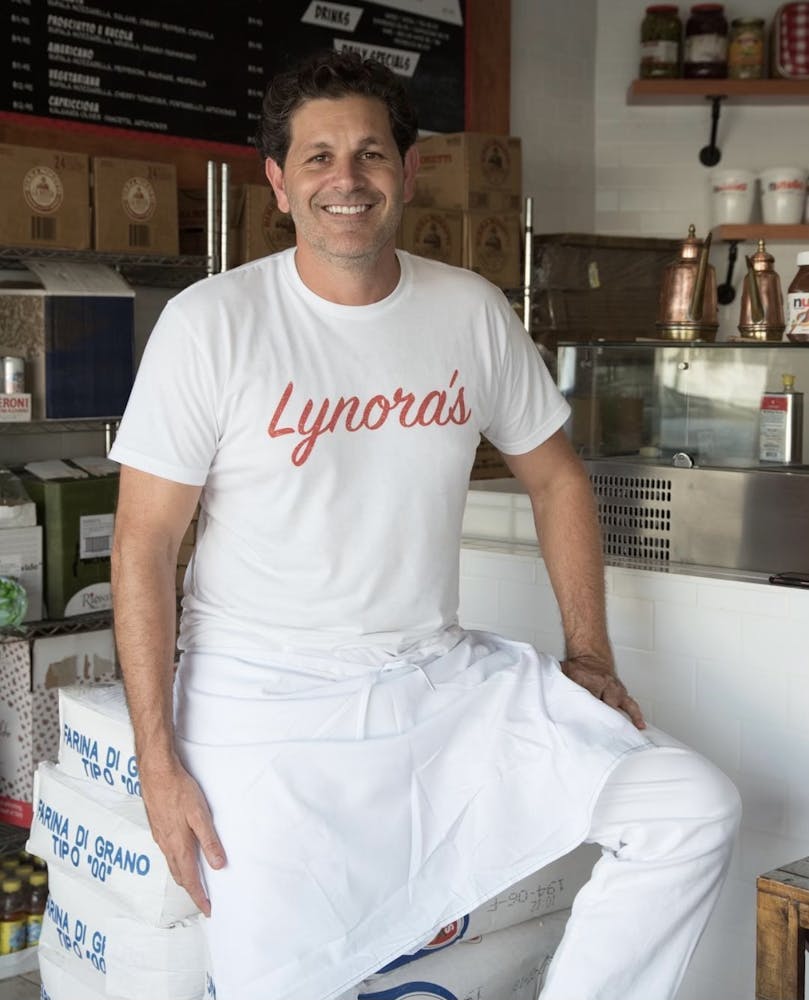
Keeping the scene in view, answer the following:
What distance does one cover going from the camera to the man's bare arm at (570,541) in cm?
205

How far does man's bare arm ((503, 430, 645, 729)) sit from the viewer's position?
205cm

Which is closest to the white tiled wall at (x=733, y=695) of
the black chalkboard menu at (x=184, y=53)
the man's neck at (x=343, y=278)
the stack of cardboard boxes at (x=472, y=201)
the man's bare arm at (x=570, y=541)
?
the man's bare arm at (x=570, y=541)

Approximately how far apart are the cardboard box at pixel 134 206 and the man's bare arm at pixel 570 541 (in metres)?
1.51

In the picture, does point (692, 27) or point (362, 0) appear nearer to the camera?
point (362, 0)

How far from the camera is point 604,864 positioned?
1805 mm

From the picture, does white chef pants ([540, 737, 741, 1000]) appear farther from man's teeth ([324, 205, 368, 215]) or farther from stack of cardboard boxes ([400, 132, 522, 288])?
stack of cardboard boxes ([400, 132, 522, 288])

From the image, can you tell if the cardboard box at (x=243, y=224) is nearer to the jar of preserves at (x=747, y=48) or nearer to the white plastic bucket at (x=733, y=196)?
the white plastic bucket at (x=733, y=196)

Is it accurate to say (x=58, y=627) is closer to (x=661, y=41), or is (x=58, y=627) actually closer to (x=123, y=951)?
(x=123, y=951)

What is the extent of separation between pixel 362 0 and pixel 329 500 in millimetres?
3025

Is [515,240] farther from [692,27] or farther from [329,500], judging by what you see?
[329,500]

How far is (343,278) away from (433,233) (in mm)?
2051

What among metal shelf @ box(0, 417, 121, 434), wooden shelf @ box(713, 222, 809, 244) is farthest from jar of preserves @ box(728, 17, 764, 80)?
metal shelf @ box(0, 417, 121, 434)

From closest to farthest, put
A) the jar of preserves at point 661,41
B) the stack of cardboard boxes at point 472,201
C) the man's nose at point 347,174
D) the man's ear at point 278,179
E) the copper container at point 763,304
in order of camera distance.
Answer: the man's nose at point 347,174
the man's ear at point 278,179
the copper container at point 763,304
the stack of cardboard boxes at point 472,201
the jar of preserves at point 661,41

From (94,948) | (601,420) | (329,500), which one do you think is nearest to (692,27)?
(601,420)
